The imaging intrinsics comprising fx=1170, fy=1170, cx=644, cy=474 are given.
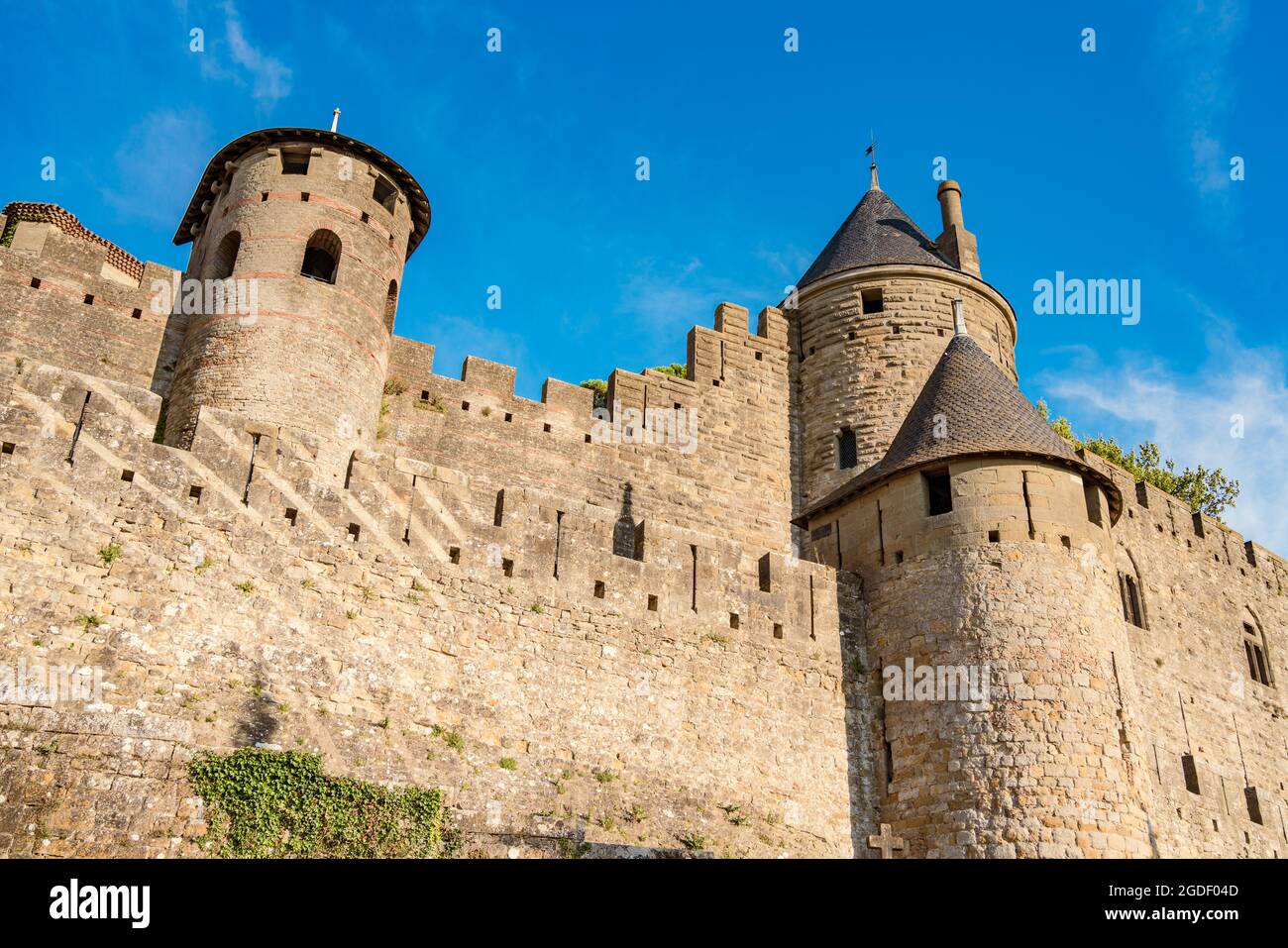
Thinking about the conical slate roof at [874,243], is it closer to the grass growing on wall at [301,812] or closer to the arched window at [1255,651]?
the arched window at [1255,651]

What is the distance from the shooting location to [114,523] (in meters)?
11.4

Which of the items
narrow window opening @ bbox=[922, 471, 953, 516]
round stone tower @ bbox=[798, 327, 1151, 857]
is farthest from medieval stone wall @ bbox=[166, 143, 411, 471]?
narrow window opening @ bbox=[922, 471, 953, 516]

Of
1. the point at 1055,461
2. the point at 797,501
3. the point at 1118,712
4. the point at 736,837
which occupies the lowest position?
the point at 736,837

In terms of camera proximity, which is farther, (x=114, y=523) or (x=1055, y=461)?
(x=1055, y=461)

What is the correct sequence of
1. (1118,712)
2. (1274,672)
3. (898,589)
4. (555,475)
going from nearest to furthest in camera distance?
1. (1118,712)
2. (898,589)
3. (555,475)
4. (1274,672)

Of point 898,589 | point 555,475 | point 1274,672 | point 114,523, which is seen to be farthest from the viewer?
point 1274,672

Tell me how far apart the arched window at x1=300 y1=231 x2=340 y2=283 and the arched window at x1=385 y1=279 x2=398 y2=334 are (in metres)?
0.95

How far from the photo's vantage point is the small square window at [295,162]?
18.9 meters

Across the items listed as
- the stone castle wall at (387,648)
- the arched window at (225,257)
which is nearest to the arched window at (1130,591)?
the stone castle wall at (387,648)

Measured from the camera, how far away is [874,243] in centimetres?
2361
